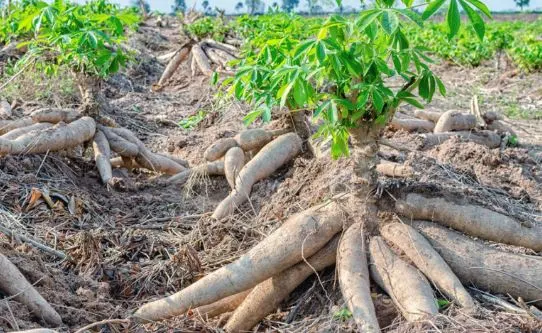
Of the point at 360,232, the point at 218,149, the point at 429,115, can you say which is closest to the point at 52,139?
the point at 218,149

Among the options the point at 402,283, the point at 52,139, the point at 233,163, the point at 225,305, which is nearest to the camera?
the point at 402,283

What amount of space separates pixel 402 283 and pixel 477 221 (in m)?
0.49

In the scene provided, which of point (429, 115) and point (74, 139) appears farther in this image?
point (429, 115)

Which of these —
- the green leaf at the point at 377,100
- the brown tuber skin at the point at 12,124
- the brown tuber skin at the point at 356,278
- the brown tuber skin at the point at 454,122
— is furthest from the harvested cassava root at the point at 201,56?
the green leaf at the point at 377,100

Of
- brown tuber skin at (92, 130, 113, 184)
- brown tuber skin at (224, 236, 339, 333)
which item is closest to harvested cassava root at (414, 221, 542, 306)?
brown tuber skin at (224, 236, 339, 333)

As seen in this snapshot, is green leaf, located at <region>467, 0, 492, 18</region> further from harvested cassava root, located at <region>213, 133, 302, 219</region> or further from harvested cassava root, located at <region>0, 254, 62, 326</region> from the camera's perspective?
harvested cassava root, located at <region>213, 133, 302, 219</region>

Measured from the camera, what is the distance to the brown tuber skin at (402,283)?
110 inches

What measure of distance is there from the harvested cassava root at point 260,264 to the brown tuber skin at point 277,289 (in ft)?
0.15

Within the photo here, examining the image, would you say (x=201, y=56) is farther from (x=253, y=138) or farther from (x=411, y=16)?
(x=411, y=16)

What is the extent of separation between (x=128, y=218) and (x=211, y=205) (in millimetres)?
594

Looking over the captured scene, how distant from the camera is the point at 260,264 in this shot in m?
3.18

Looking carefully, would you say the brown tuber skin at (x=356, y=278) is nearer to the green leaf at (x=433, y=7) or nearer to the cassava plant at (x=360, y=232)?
the cassava plant at (x=360, y=232)

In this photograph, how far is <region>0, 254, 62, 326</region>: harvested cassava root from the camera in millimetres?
2777

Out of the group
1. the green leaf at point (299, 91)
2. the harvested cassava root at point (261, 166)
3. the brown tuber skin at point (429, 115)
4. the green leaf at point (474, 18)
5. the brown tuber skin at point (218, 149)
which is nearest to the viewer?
the green leaf at point (474, 18)
